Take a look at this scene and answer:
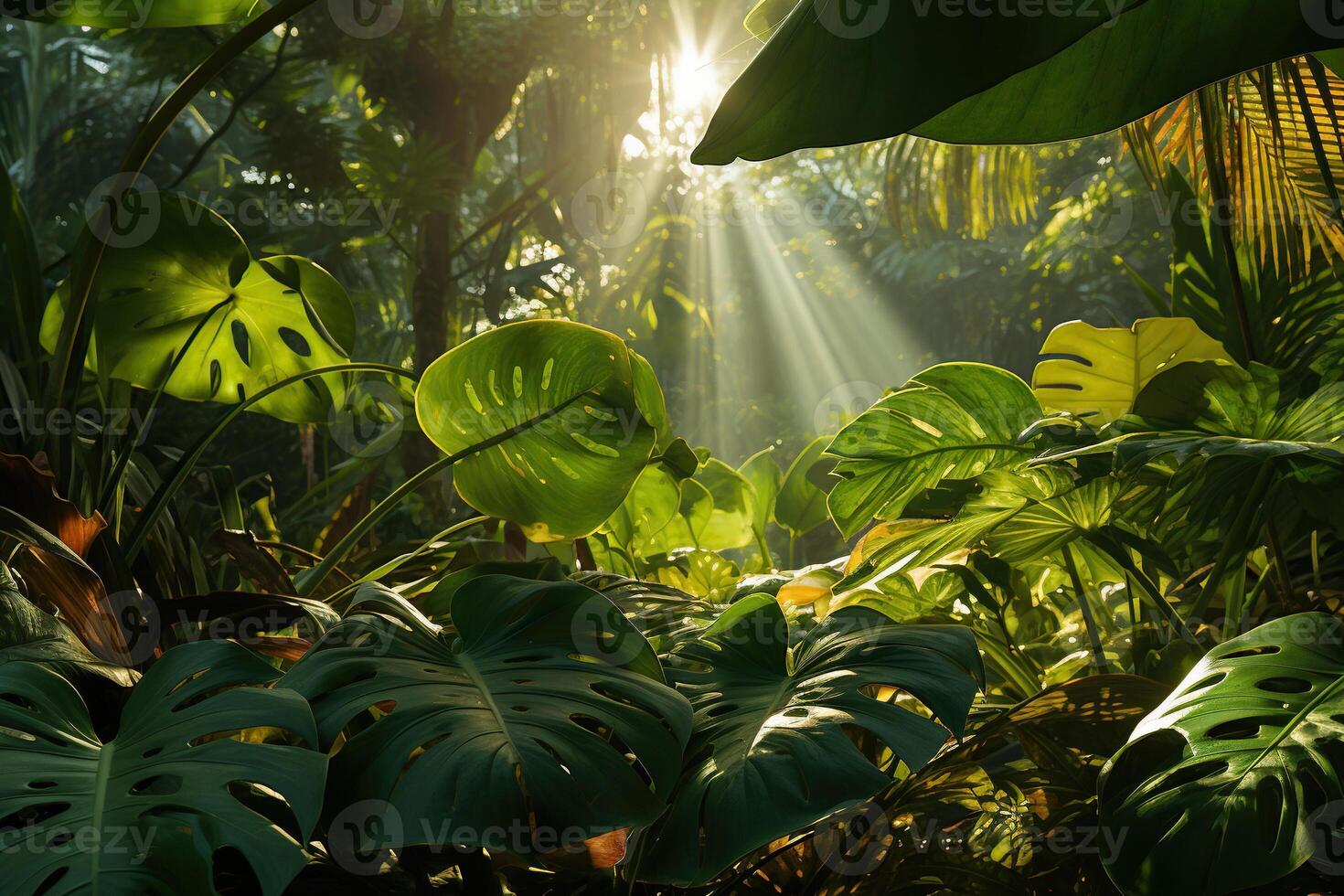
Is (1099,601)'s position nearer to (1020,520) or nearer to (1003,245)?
(1020,520)

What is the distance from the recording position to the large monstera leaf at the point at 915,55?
506mm

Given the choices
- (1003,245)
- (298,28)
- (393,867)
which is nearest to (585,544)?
(393,867)

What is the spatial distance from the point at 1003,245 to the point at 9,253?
44.0 ft

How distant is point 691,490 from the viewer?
1625 millimetres

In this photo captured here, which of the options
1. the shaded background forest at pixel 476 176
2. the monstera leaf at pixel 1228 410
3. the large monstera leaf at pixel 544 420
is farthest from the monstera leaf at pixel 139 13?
the monstera leaf at pixel 1228 410

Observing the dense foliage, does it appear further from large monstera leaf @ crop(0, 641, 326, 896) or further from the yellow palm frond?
the yellow palm frond

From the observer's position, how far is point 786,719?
618mm

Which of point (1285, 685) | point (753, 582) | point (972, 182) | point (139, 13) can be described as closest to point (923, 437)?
point (753, 582)

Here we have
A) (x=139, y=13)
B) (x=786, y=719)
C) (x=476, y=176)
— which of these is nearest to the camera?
(x=786, y=719)

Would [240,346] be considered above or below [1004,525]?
above

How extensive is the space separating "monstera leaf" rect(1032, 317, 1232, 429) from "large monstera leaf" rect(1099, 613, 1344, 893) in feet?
1.63

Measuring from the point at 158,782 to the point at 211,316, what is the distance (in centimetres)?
97

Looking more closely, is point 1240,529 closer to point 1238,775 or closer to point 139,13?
point 1238,775

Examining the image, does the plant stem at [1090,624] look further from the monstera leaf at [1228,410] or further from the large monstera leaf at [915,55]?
the large monstera leaf at [915,55]
